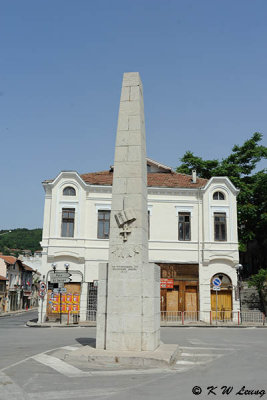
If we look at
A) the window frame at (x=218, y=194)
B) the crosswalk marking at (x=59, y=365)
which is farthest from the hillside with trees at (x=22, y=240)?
the crosswalk marking at (x=59, y=365)

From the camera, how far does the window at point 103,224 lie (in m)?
29.3

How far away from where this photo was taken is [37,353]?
1195cm

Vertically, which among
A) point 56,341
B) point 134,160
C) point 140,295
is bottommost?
point 56,341

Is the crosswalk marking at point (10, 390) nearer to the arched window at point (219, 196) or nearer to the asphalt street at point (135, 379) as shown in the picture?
the asphalt street at point (135, 379)

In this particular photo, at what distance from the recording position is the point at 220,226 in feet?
97.6

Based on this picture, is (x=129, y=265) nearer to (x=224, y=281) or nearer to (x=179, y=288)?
(x=179, y=288)

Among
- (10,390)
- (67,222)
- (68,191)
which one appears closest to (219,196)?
(68,191)

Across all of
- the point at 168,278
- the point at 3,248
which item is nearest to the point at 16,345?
the point at 168,278

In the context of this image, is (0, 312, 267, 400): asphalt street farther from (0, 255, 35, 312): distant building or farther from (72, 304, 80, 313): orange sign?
(0, 255, 35, 312): distant building

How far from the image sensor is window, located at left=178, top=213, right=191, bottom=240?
29875 mm

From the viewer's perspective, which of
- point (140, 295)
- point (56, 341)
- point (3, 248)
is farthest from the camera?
Result: point (3, 248)

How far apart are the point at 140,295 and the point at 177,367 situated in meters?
2.27

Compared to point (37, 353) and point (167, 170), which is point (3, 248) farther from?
point (37, 353)

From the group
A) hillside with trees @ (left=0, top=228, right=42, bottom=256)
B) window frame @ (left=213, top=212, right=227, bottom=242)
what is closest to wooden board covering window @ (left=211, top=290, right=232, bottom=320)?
window frame @ (left=213, top=212, right=227, bottom=242)
